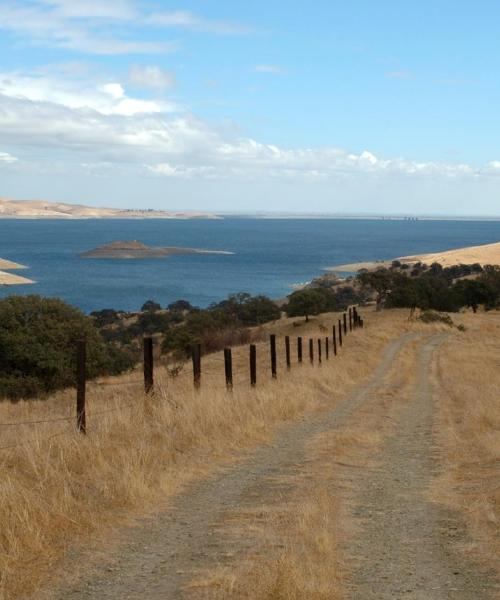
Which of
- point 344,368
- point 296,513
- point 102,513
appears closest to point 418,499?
point 296,513

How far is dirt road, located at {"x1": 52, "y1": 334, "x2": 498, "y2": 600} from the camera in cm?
600

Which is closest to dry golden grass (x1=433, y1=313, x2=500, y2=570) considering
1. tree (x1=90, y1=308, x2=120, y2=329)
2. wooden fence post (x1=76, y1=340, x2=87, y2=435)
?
wooden fence post (x1=76, y1=340, x2=87, y2=435)

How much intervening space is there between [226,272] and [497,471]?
6405 inches

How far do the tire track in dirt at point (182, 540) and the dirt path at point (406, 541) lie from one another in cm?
119

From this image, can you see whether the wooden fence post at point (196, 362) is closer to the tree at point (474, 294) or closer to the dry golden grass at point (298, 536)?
the dry golden grass at point (298, 536)

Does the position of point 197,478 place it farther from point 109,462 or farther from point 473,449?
point 473,449

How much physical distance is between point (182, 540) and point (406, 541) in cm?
218

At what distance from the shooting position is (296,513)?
8.07 m

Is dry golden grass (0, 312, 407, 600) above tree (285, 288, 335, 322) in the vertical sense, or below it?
above

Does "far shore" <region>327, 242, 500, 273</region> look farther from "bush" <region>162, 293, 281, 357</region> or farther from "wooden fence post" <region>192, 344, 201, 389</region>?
"wooden fence post" <region>192, 344, 201, 389</region>

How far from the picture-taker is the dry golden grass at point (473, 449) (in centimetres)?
779

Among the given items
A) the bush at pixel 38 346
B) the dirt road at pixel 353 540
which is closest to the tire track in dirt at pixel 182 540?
the dirt road at pixel 353 540

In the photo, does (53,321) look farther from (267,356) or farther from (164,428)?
(164,428)

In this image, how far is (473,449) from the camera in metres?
12.7
